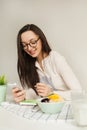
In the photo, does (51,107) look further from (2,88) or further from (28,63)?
(28,63)

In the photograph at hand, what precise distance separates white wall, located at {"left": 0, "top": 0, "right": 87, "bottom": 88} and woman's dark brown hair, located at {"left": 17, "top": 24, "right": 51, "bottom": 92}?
0.29 meters

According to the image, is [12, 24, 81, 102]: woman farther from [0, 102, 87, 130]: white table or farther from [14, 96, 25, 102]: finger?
[0, 102, 87, 130]: white table

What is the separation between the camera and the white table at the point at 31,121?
843mm

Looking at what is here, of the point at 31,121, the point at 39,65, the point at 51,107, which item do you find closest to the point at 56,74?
the point at 39,65

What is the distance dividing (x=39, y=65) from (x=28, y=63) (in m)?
0.09

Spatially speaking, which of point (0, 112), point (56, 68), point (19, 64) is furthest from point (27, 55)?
point (0, 112)

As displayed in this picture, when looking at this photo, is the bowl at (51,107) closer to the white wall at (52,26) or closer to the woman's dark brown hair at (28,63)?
the woman's dark brown hair at (28,63)

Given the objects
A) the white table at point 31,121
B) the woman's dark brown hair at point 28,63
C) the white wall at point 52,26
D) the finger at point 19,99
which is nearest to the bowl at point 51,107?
the white table at point 31,121

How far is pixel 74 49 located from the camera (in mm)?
2074

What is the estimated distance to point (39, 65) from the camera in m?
1.89

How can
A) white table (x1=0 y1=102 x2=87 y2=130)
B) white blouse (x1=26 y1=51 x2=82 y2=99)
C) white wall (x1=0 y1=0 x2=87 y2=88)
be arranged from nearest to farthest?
white table (x1=0 y1=102 x2=87 y2=130)
white blouse (x1=26 y1=51 x2=82 y2=99)
white wall (x1=0 y1=0 x2=87 y2=88)

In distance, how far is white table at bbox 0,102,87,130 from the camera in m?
0.84

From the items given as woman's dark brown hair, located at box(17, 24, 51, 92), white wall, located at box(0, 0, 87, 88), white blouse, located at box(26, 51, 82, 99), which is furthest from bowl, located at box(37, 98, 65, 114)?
white wall, located at box(0, 0, 87, 88)

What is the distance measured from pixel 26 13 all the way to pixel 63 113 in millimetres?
1361
